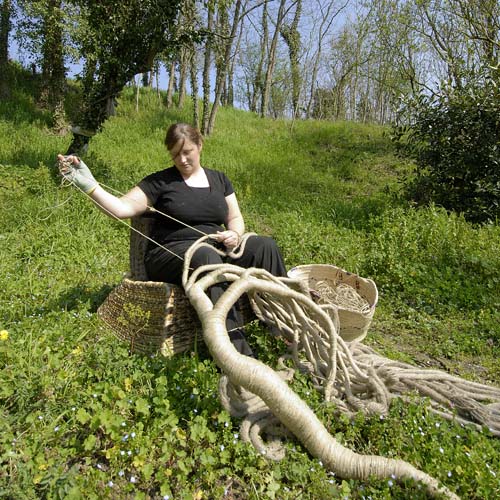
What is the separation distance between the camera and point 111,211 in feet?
8.13

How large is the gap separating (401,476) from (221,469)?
753 millimetres

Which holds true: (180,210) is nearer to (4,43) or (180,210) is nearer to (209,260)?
(209,260)

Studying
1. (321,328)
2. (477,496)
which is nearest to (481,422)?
(477,496)

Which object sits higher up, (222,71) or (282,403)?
(222,71)

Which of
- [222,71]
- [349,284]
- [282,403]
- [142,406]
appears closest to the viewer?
[282,403]

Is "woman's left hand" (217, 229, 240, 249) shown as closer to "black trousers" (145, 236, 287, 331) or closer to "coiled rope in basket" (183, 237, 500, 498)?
"black trousers" (145, 236, 287, 331)

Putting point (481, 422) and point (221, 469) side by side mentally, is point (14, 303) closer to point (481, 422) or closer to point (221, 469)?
point (221, 469)

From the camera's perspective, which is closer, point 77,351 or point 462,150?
point 77,351

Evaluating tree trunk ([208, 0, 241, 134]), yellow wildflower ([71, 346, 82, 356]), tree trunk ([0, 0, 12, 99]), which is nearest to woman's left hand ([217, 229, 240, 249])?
yellow wildflower ([71, 346, 82, 356])

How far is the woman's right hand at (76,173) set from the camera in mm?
2334

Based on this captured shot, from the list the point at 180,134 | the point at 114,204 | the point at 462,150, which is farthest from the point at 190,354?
the point at 462,150

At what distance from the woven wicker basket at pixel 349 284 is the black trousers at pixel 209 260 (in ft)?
1.99

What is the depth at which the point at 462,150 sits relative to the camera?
5.48m

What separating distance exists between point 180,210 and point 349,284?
5.47 feet
